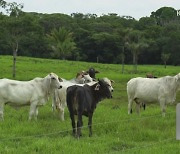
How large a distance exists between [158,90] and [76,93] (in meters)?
Answer: 4.90

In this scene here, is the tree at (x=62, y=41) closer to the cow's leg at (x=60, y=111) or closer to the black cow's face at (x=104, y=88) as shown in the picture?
the cow's leg at (x=60, y=111)

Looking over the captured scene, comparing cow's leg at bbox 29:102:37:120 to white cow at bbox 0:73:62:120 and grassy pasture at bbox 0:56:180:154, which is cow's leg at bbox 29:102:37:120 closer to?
white cow at bbox 0:73:62:120

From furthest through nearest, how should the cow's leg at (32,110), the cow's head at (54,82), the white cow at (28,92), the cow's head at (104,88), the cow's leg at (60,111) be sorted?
the cow's head at (54,82), the cow's leg at (60,111), the white cow at (28,92), the cow's leg at (32,110), the cow's head at (104,88)

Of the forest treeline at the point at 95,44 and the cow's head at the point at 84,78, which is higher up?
the forest treeline at the point at 95,44

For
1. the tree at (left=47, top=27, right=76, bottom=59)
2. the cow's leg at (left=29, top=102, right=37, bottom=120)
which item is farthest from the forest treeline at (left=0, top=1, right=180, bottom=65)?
the cow's leg at (left=29, top=102, right=37, bottom=120)

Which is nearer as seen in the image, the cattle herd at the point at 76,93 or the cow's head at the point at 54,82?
the cattle herd at the point at 76,93

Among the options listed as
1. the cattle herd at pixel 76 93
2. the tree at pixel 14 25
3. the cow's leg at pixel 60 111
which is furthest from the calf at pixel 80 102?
the tree at pixel 14 25

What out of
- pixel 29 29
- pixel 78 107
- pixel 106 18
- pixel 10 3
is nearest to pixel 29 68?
pixel 29 29

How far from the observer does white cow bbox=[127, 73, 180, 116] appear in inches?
569

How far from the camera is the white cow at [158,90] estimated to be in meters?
14.5

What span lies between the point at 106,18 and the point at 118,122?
95809mm

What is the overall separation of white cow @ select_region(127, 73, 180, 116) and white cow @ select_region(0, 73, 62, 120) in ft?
11.5

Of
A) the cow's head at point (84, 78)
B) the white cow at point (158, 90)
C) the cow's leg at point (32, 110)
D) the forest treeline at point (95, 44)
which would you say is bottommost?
the cow's leg at point (32, 110)

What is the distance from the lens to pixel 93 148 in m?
8.76
